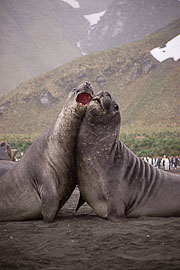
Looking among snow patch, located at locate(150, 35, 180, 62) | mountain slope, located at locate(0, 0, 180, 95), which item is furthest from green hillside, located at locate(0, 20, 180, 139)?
mountain slope, located at locate(0, 0, 180, 95)

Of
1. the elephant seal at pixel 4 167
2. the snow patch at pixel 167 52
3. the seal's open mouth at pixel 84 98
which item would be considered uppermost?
the snow patch at pixel 167 52

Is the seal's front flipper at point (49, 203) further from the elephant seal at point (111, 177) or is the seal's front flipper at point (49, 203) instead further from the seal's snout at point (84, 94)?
the seal's snout at point (84, 94)

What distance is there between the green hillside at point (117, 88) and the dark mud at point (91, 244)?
49.2 meters

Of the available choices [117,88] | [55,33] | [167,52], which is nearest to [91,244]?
[117,88]

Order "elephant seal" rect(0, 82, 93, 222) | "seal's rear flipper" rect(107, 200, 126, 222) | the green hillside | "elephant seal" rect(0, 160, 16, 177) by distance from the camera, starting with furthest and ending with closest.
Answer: the green hillside → "elephant seal" rect(0, 160, 16, 177) → "elephant seal" rect(0, 82, 93, 222) → "seal's rear flipper" rect(107, 200, 126, 222)

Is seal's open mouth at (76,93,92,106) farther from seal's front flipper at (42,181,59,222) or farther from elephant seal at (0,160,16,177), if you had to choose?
elephant seal at (0,160,16,177)

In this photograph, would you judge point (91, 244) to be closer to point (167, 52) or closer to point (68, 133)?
point (68, 133)

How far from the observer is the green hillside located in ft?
185

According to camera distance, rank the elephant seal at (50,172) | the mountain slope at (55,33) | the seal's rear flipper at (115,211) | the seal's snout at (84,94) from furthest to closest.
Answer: the mountain slope at (55,33) → the seal's snout at (84,94) → the elephant seal at (50,172) → the seal's rear flipper at (115,211)

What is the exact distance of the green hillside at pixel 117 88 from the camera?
56.5 meters

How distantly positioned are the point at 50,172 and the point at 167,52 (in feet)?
223

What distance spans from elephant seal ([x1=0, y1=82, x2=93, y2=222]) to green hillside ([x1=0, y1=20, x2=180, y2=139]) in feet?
159

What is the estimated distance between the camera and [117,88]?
65.9 m

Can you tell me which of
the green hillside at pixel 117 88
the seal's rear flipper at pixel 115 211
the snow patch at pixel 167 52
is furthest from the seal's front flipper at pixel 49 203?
the snow patch at pixel 167 52
